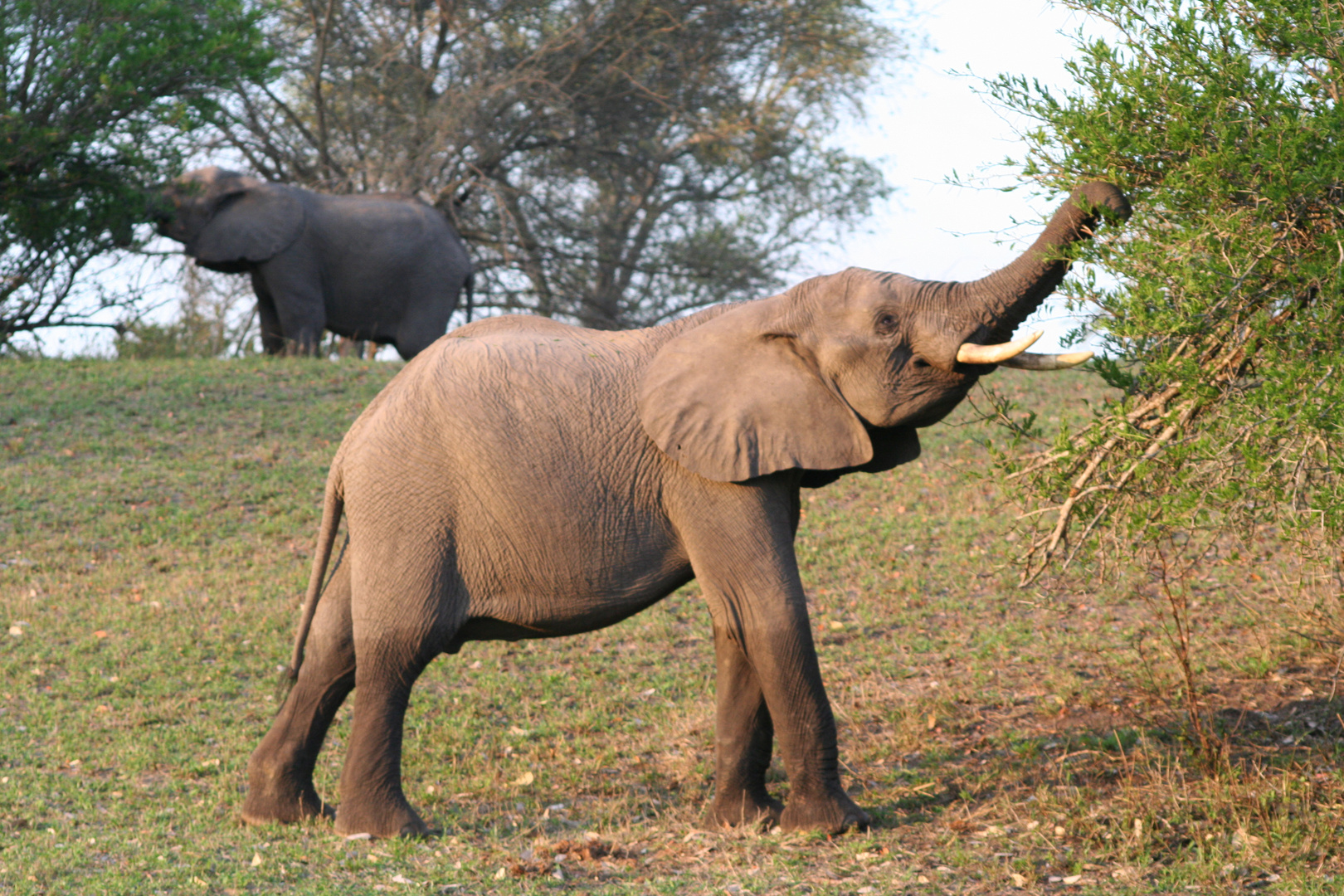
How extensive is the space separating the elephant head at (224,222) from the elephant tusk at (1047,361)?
13.5m

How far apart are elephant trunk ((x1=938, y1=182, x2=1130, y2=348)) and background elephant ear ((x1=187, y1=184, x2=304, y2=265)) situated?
13.3 metres

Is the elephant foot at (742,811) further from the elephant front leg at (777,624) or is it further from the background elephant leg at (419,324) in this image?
the background elephant leg at (419,324)

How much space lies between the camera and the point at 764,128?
77.3 ft

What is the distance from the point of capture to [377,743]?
6.12 m

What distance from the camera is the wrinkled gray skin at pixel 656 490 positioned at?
592 centimetres

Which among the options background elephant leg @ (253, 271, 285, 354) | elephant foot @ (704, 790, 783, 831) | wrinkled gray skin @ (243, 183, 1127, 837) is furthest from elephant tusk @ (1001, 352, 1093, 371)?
background elephant leg @ (253, 271, 285, 354)

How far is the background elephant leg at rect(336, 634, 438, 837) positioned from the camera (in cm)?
607

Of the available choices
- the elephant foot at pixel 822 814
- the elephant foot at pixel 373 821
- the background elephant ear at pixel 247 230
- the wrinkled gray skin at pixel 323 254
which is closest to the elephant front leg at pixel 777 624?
the elephant foot at pixel 822 814

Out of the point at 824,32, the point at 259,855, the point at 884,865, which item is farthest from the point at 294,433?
the point at 824,32

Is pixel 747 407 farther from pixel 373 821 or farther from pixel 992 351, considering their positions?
pixel 373 821

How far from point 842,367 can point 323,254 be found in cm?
1329

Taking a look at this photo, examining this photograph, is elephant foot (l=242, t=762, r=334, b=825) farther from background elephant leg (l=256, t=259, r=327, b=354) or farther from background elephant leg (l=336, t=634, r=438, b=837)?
background elephant leg (l=256, t=259, r=327, b=354)

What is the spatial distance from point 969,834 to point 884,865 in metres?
0.62

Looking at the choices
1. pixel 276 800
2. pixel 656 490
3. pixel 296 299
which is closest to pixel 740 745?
pixel 656 490
